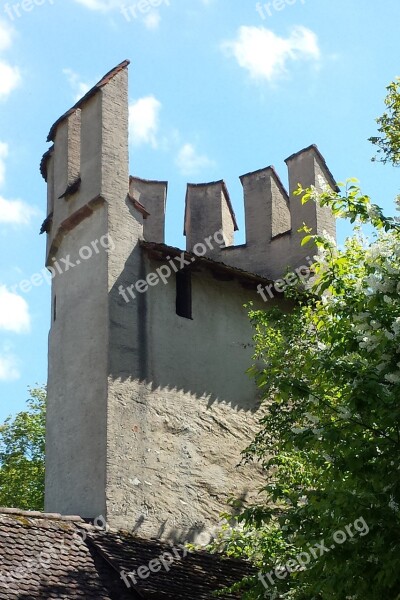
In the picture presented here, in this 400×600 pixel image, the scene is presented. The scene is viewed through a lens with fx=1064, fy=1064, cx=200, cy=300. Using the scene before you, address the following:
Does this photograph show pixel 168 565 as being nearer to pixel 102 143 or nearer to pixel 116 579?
pixel 116 579

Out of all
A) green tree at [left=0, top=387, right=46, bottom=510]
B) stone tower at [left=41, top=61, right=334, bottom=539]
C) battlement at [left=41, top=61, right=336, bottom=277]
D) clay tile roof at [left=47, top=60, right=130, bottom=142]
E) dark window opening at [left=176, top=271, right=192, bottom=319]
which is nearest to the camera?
stone tower at [left=41, top=61, right=334, bottom=539]

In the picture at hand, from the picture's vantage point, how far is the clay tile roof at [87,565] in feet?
45.0

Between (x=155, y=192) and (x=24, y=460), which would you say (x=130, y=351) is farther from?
(x=24, y=460)

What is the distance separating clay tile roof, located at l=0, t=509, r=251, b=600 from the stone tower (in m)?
0.71

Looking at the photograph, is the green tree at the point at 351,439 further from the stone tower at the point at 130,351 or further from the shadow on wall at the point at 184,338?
the shadow on wall at the point at 184,338

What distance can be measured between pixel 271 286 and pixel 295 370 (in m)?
5.88

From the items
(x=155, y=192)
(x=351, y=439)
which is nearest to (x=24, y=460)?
(x=155, y=192)

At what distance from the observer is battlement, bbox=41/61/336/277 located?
18.7 metres

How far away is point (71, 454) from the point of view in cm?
1720

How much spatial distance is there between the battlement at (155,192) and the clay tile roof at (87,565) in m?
5.45

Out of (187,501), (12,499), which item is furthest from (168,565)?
(12,499)

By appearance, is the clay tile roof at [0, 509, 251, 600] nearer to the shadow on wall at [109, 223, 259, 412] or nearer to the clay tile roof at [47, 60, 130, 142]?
the shadow on wall at [109, 223, 259, 412]

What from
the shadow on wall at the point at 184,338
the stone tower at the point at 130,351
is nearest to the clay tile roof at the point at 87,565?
the stone tower at the point at 130,351

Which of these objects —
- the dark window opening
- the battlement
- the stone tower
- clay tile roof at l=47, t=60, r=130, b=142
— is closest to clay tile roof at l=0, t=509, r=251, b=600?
the stone tower
